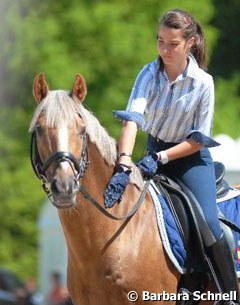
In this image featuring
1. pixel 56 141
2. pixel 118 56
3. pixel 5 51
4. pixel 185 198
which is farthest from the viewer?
pixel 5 51

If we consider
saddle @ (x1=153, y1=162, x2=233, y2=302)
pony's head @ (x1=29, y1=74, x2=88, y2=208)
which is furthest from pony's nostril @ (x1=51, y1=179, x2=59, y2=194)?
saddle @ (x1=153, y1=162, x2=233, y2=302)

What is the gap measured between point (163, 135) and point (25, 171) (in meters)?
14.8

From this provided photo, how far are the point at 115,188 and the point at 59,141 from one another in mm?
583

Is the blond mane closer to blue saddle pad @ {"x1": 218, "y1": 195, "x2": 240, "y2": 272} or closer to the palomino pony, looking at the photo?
the palomino pony

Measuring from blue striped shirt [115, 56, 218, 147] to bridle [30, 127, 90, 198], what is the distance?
0.58 m

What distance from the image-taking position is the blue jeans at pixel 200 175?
25.4 feet

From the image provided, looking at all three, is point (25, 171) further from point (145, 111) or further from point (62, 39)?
point (145, 111)

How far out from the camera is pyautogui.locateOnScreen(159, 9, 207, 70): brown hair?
25.3 feet

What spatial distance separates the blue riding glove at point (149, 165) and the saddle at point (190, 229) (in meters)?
0.16

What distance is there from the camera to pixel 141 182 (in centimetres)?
774

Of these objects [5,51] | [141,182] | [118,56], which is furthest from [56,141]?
[5,51]

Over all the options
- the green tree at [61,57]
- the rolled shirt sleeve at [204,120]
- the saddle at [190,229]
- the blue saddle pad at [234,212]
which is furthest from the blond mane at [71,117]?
the green tree at [61,57]

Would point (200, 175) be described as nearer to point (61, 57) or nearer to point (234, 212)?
point (234, 212)

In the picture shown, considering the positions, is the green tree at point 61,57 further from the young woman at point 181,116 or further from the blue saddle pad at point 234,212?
the young woman at point 181,116
